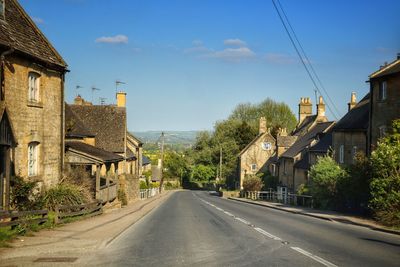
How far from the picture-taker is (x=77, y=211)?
71.5 ft

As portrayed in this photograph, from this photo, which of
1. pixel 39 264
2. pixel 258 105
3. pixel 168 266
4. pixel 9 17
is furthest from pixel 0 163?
pixel 258 105

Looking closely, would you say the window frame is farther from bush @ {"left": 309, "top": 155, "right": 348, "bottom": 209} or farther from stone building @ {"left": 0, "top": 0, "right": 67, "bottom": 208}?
stone building @ {"left": 0, "top": 0, "right": 67, "bottom": 208}

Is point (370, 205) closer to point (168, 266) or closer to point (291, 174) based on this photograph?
point (168, 266)

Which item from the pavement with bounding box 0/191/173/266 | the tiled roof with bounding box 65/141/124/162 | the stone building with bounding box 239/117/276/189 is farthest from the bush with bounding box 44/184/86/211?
the stone building with bounding box 239/117/276/189

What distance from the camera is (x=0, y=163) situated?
17875 millimetres

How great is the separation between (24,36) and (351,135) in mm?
26031

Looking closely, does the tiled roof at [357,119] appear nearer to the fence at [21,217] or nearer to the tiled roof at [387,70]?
the tiled roof at [387,70]

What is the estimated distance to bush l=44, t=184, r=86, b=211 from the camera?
20.8 m

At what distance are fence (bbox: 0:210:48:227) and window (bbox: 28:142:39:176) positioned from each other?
159 inches

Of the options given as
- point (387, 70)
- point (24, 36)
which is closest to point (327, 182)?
point (387, 70)

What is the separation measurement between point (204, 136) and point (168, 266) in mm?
94877

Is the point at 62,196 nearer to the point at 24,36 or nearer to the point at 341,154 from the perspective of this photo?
the point at 24,36

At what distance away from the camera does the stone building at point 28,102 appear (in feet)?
57.9

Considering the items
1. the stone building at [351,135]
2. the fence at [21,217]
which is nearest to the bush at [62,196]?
the fence at [21,217]
